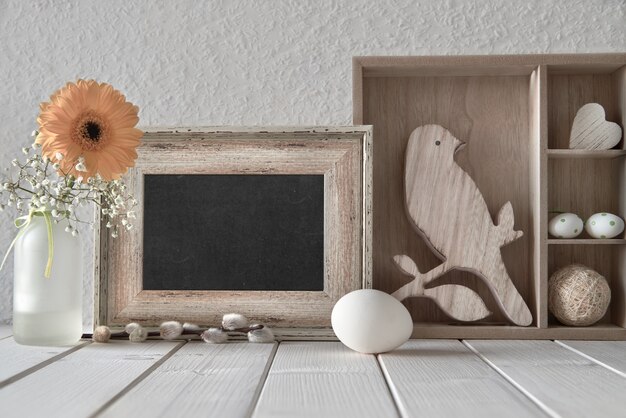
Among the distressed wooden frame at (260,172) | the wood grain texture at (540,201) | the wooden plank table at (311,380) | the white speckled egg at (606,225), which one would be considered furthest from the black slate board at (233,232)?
the white speckled egg at (606,225)

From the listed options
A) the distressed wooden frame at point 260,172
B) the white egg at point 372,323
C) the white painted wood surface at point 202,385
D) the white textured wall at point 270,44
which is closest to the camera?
the white painted wood surface at point 202,385

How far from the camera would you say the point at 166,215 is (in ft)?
3.75

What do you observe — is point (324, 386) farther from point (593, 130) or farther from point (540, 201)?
point (593, 130)

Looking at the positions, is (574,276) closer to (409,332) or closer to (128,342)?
(409,332)

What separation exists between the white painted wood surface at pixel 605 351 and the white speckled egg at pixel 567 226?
18 cm

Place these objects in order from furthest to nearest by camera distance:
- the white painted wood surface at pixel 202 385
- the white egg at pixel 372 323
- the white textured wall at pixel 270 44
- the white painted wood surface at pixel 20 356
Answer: the white textured wall at pixel 270 44, the white egg at pixel 372 323, the white painted wood surface at pixel 20 356, the white painted wood surface at pixel 202 385

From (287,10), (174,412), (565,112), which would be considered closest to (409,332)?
(174,412)

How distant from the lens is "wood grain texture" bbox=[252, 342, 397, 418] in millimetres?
697

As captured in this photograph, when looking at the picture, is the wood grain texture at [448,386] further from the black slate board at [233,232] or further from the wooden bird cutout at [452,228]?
the black slate board at [233,232]

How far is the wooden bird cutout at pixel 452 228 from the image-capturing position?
115 cm

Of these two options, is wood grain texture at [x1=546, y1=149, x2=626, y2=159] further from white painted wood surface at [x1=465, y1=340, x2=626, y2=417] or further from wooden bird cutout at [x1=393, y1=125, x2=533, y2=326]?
white painted wood surface at [x1=465, y1=340, x2=626, y2=417]

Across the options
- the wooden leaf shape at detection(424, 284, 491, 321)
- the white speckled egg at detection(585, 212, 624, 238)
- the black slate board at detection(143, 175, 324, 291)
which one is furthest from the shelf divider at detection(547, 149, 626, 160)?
the black slate board at detection(143, 175, 324, 291)

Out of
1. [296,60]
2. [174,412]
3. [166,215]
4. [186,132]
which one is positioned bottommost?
[174,412]

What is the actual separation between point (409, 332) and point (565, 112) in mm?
535
